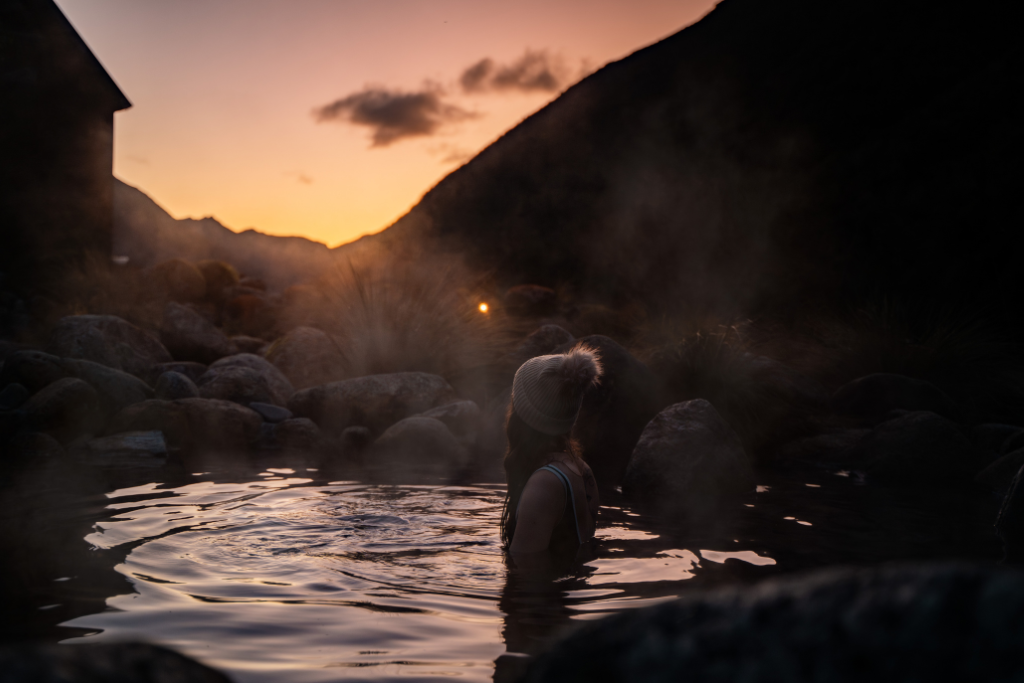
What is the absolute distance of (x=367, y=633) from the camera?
8.54 feet

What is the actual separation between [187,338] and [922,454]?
11.6 meters

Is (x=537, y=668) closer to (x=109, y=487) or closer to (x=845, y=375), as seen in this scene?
(x=109, y=487)

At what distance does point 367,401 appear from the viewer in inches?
355

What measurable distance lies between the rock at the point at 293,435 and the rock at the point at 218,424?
0.55 feet

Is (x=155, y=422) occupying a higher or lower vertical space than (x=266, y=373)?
lower

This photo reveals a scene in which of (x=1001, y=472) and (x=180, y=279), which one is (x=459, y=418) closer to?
(x=1001, y=472)

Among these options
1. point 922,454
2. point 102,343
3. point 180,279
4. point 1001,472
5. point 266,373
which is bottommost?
point 1001,472

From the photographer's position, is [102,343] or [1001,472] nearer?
[1001,472]

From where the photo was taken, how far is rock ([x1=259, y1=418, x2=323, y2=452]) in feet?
26.7

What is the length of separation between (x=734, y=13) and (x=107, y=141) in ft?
103

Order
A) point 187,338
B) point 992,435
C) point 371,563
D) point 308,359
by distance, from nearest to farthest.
Result: point 371,563
point 992,435
point 308,359
point 187,338

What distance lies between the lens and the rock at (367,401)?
29.5ft

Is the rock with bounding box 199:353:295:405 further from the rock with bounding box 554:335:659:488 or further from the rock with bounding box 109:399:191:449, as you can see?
the rock with bounding box 554:335:659:488

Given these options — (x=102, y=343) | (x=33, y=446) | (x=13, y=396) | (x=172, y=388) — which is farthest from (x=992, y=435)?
(x=102, y=343)
